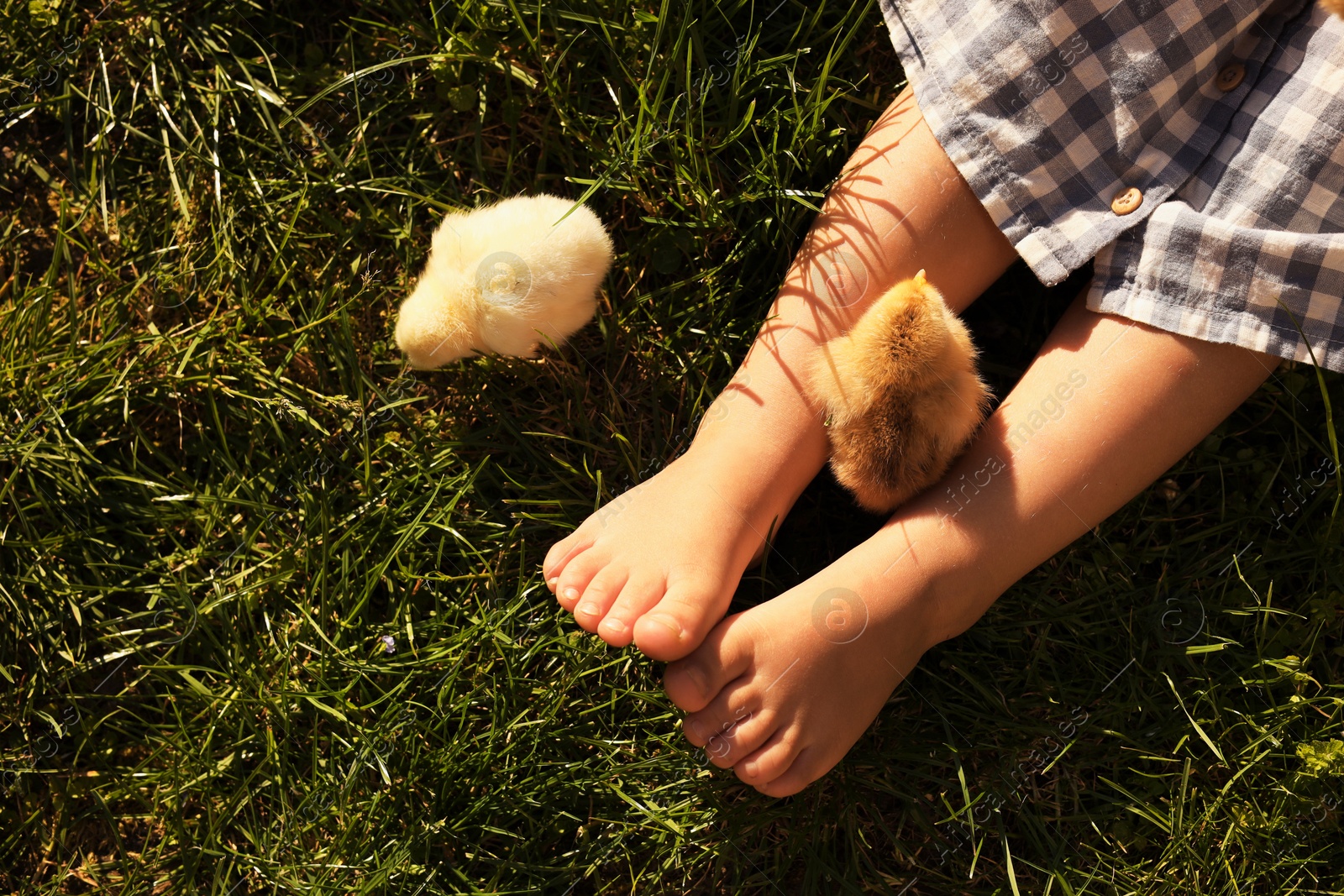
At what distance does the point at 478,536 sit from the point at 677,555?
52 centimetres

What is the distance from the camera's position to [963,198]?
1.61 m

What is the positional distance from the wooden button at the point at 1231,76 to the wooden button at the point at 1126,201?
0.25 metres

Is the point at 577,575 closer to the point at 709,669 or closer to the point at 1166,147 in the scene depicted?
the point at 709,669

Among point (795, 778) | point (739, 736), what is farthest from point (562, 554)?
point (795, 778)

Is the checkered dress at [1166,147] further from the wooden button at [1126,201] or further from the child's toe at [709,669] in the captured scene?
the child's toe at [709,669]

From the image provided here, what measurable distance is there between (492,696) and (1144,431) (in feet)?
4.64

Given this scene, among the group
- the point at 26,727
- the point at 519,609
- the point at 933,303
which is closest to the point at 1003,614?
the point at 933,303

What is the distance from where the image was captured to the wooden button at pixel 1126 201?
5.01 feet

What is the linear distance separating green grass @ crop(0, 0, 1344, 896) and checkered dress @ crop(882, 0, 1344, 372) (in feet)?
1.17

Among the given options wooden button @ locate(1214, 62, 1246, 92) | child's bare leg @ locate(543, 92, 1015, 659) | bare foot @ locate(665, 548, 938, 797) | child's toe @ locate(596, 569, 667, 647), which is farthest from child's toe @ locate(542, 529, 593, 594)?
wooden button @ locate(1214, 62, 1246, 92)

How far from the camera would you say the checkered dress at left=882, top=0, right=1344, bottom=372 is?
1.45 meters

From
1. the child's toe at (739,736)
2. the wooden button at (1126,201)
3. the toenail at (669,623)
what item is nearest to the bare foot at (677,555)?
the toenail at (669,623)

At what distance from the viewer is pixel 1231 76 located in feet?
5.04

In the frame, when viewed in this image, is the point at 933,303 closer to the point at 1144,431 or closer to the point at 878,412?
the point at 878,412
